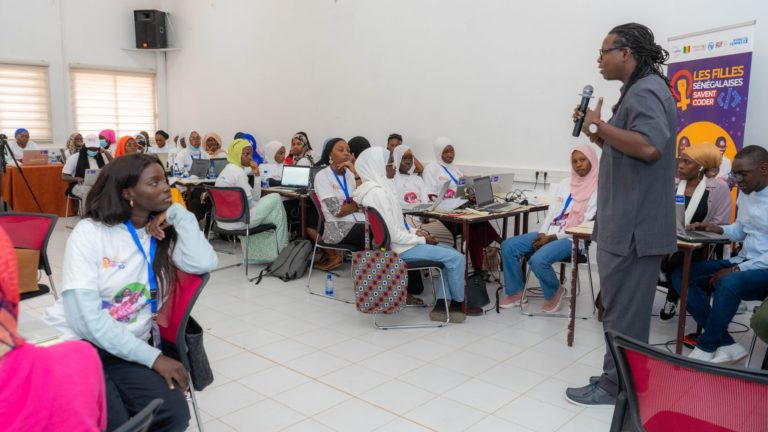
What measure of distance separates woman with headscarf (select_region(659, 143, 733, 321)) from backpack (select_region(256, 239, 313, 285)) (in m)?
2.93

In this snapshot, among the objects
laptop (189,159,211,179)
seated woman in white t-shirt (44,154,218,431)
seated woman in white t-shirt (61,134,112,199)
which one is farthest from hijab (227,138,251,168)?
seated woman in white t-shirt (44,154,218,431)

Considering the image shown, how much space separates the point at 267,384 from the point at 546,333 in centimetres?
185

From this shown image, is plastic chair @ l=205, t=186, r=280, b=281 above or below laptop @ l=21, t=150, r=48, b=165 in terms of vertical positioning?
below

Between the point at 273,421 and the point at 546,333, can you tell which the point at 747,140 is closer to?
the point at 546,333

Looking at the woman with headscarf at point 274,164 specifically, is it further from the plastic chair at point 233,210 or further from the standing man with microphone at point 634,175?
the standing man with microphone at point 634,175

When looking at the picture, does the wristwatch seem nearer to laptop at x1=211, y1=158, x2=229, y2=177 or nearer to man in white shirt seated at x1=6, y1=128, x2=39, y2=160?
laptop at x1=211, y1=158, x2=229, y2=177

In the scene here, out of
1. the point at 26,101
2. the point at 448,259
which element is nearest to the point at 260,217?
the point at 448,259

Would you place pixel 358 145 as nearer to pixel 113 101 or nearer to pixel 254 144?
pixel 254 144

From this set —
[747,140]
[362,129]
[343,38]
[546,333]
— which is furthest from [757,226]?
[343,38]

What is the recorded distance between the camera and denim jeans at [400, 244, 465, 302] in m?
3.90

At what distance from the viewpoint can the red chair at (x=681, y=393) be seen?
1128 mm

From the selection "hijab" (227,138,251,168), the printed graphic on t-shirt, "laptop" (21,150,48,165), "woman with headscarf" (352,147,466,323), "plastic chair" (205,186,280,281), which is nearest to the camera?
the printed graphic on t-shirt

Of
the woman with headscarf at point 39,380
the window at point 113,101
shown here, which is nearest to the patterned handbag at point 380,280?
the woman with headscarf at point 39,380

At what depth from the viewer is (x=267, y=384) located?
305 centimetres
